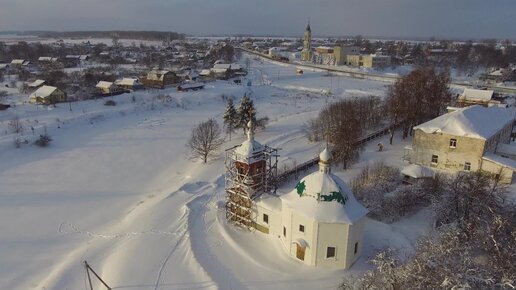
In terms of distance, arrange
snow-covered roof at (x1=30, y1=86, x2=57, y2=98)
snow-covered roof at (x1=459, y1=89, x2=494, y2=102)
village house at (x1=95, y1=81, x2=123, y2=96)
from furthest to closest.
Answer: village house at (x1=95, y1=81, x2=123, y2=96) → snow-covered roof at (x1=30, y1=86, x2=57, y2=98) → snow-covered roof at (x1=459, y1=89, x2=494, y2=102)

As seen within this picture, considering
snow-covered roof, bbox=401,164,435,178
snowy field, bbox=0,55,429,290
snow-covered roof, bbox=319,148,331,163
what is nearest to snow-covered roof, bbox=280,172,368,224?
snow-covered roof, bbox=319,148,331,163

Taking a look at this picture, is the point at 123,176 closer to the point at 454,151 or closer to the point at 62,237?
the point at 62,237

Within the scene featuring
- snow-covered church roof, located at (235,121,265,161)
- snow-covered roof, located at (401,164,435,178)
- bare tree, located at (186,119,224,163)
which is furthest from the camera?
bare tree, located at (186,119,224,163)

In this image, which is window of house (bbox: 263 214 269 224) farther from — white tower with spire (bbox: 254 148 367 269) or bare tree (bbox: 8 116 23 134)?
bare tree (bbox: 8 116 23 134)

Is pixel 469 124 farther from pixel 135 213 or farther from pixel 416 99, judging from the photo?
pixel 135 213

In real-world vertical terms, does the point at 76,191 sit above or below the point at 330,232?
below

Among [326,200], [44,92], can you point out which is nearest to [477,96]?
[326,200]

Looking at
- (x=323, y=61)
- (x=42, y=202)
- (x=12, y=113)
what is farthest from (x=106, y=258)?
(x=323, y=61)
